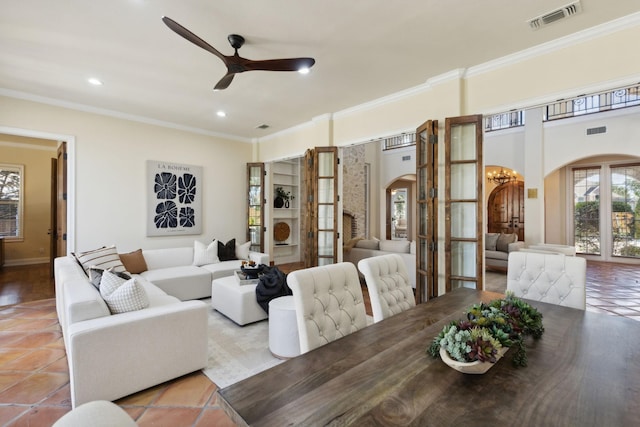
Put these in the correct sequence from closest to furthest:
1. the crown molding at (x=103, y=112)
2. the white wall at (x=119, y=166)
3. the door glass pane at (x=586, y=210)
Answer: the crown molding at (x=103, y=112) < the white wall at (x=119, y=166) < the door glass pane at (x=586, y=210)

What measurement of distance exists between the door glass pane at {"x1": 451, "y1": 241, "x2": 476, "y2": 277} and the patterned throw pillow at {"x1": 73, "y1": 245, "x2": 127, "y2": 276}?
399 centimetres

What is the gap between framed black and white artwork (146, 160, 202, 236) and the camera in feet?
17.2

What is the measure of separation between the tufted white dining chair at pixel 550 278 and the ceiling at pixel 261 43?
6.50 ft

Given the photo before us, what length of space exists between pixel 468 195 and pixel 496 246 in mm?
3976

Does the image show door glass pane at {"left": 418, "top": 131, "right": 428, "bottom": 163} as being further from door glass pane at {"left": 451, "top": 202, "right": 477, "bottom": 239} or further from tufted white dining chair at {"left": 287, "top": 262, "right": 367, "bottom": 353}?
tufted white dining chair at {"left": 287, "top": 262, "right": 367, "bottom": 353}

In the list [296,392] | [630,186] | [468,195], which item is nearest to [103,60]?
[296,392]

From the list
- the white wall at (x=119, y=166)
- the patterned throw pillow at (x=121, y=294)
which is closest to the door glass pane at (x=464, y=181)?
the patterned throw pillow at (x=121, y=294)

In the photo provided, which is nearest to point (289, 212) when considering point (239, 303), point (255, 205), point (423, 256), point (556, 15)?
point (255, 205)

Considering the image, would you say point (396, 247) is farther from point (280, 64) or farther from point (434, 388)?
point (434, 388)

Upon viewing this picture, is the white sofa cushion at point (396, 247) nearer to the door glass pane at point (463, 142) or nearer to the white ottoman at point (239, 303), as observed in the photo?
the door glass pane at point (463, 142)

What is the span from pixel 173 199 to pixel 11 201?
445 cm

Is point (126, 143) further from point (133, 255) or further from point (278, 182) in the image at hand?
point (278, 182)

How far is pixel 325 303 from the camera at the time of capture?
1637 millimetres

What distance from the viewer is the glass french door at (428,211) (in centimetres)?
348
